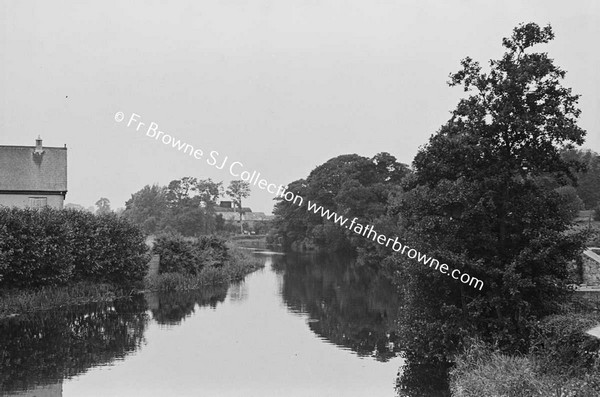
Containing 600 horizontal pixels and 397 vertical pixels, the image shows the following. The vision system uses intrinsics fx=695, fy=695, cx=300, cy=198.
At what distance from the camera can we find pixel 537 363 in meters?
13.5

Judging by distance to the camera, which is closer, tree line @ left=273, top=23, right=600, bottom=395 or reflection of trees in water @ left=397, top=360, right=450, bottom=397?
reflection of trees in water @ left=397, top=360, right=450, bottom=397

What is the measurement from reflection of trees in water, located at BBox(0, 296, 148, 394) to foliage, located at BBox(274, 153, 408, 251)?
1353 inches

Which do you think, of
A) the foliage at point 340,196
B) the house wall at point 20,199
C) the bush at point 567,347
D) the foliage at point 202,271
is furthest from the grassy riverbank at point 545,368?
the foliage at point 340,196

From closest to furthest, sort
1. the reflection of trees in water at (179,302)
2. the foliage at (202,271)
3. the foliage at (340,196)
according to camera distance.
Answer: the reflection of trees in water at (179,302)
the foliage at (202,271)
the foliage at (340,196)

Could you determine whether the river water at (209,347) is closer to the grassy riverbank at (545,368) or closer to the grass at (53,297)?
the grass at (53,297)

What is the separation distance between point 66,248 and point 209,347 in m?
11.5

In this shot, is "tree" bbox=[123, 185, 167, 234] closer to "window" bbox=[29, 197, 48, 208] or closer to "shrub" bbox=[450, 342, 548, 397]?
"window" bbox=[29, 197, 48, 208]

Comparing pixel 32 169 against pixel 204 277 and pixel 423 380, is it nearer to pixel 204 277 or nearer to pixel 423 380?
pixel 204 277

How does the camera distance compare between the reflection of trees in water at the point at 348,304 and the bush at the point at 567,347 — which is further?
the reflection of trees in water at the point at 348,304

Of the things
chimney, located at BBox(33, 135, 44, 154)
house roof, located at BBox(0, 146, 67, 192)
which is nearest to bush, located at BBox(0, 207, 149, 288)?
house roof, located at BBox(0, 146, 67, 192)

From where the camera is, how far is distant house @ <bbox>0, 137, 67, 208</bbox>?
4075 cm

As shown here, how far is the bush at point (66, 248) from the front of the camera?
26.3m

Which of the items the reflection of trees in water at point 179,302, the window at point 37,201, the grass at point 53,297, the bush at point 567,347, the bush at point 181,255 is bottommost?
the reflection of trees in water at point 179,302

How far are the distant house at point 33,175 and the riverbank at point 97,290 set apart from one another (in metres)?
9.01
